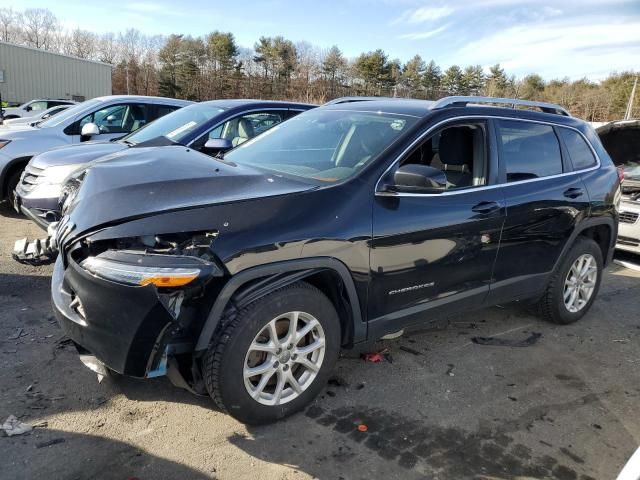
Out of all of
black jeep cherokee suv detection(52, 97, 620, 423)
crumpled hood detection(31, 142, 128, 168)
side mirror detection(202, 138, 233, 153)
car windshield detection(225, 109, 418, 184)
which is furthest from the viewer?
crumpled hood detection(31, 142, 128, 168)

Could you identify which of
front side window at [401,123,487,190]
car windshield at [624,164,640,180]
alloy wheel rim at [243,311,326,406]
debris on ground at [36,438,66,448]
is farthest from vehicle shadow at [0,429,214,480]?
car windshield at [624,164,640,180]

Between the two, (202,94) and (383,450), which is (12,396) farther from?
(202,94)

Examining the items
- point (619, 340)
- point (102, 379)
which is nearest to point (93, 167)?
point (102, 379)

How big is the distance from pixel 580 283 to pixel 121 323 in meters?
4.08

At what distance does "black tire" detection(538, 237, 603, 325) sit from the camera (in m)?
4.46

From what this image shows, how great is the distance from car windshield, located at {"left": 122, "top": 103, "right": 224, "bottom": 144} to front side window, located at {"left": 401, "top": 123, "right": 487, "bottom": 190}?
10.1ft

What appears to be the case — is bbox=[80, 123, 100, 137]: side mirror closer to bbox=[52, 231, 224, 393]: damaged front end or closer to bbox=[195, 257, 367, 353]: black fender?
bbox=[52, 231, 224, 393]: damaged front end

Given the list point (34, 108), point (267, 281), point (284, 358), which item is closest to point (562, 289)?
point (284, 358)

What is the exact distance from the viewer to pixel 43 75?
34.8 m

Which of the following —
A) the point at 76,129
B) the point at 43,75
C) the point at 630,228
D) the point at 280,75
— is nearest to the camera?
the point at 630,228

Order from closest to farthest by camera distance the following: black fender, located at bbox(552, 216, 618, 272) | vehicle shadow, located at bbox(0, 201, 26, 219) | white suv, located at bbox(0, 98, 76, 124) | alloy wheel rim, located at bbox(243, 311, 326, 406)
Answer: alloy wheel rim, located at bbox(243, 311, 326, 406), black fender, located at bbox(552, 216, 618, 272), vehicle shadow, located at bbox(0, 201, 26, 219), white suv, located at bbox(0, 98, 76, 124)

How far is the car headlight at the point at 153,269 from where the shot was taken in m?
2.37

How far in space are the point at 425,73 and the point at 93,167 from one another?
60666mm

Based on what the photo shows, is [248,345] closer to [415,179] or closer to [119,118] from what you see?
[415,179]
